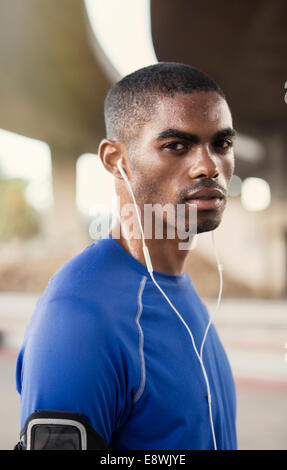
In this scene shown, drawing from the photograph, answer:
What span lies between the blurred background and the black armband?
1.93ft

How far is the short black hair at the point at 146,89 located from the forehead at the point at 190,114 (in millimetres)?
17

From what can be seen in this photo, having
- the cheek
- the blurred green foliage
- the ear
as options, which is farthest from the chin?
the blurred green foliage

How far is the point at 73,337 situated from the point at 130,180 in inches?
16.7

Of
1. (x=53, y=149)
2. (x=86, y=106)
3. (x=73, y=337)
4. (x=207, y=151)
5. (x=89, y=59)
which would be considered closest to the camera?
(x=73, y=337)

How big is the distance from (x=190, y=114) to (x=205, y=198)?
19 centimetres

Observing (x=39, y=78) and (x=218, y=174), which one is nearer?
(x=218, y=174)

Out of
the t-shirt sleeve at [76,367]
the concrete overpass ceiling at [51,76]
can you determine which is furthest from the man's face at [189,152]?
the concrete overpass ceiling at [51,76]

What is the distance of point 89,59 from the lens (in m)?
7.54

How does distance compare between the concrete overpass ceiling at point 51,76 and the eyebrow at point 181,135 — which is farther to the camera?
the concrete overpass ceiling at point 51,76

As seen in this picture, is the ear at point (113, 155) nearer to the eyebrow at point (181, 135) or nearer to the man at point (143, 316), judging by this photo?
the man at point (143, 316)

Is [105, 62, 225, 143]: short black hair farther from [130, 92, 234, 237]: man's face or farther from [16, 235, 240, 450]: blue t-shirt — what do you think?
[16, 235, 240, 450]: blue t-shirt

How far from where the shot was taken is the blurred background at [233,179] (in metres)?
5.28
